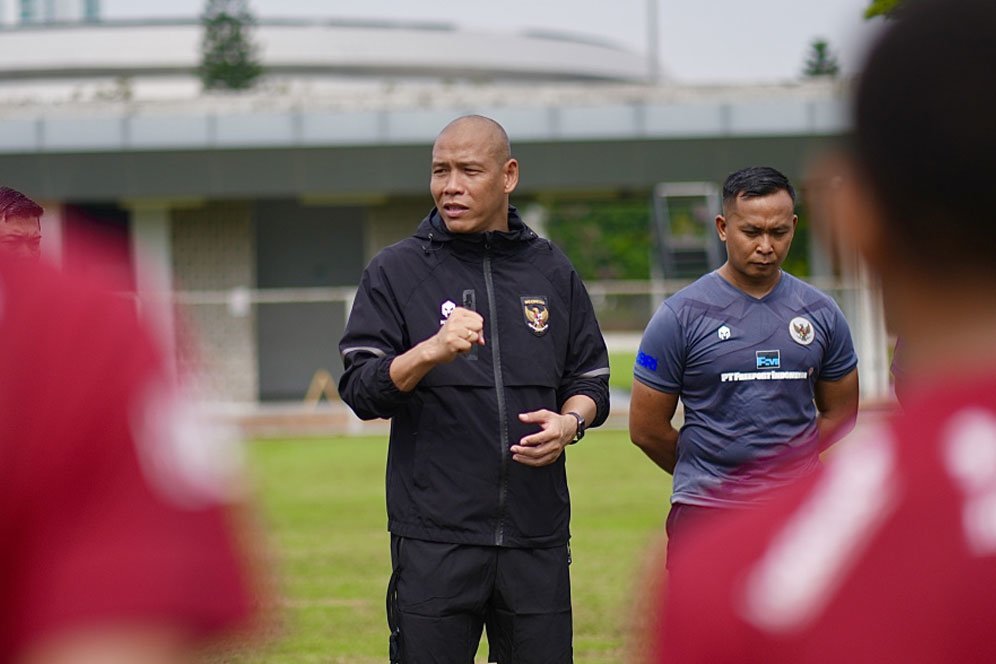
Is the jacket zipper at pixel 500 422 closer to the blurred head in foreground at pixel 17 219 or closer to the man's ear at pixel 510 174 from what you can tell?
the man's ear at pixel 510 174

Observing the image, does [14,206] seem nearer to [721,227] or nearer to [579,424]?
[579,424]

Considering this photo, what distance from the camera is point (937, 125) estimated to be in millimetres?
1360

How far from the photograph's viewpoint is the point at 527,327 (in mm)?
4941

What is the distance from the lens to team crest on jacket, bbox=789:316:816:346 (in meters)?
5.71

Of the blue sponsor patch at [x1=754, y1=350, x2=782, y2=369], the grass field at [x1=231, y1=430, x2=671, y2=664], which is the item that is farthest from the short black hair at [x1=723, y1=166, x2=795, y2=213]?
the grass field at [x1=231, y1=430, x2=671, y2=664]

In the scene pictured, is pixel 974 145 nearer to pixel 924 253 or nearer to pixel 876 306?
pixel 924 253

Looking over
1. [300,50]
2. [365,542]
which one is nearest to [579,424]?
[365,542]

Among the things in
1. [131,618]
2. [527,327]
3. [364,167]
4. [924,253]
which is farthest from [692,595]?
[364,167]

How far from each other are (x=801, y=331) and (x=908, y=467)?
4528 mm

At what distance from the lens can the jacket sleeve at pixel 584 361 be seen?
16.7 feet

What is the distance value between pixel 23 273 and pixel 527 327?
3452 millimetres

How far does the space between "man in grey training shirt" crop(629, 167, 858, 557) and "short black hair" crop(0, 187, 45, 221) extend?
99.0 inches

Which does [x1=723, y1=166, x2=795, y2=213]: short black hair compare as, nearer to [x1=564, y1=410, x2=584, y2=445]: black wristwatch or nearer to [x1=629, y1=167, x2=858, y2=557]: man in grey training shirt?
[x1=629, y1=167, x2=858, y2=557]: man in grey training shirt

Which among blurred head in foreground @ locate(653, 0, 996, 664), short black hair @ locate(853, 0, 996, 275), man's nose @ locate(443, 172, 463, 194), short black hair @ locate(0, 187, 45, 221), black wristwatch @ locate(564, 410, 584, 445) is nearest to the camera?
blurred head in foreground @ locate(653, 0, 996, 664)
